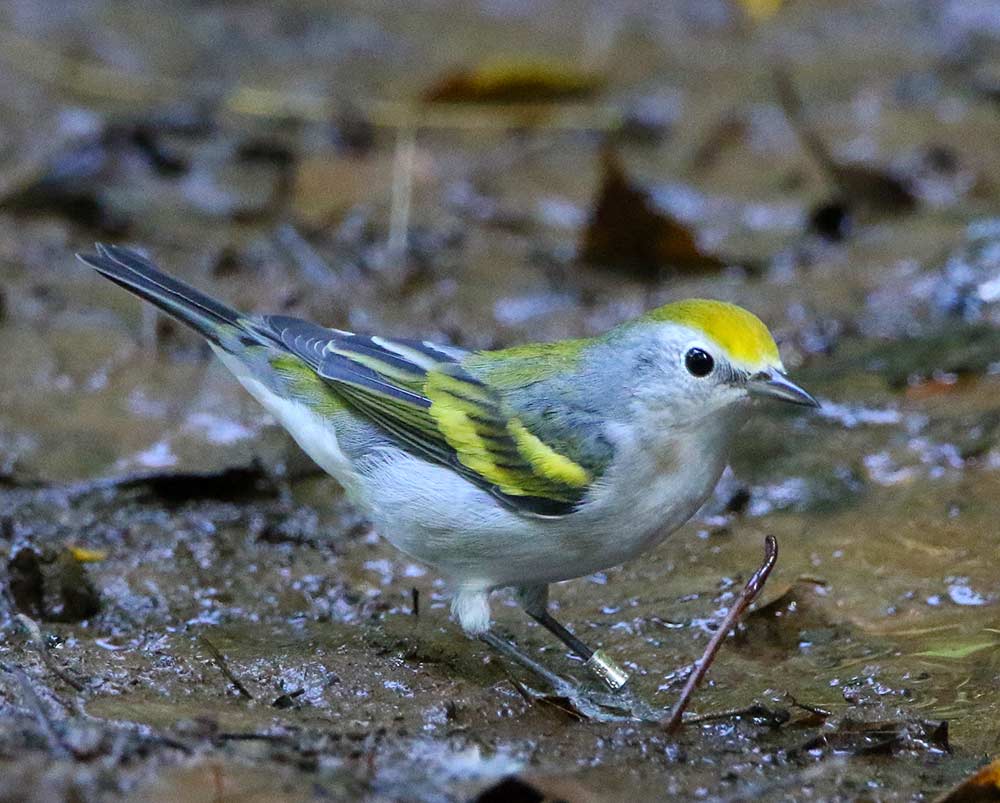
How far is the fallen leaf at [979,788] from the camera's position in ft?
10.9

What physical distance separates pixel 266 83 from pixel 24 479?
17.1 feet

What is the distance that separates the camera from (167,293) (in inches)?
200

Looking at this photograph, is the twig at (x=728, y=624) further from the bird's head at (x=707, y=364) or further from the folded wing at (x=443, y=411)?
the folded wing at (x=443, y=411)

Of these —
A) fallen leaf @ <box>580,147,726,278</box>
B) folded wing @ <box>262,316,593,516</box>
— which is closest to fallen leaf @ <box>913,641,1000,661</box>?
folded wing @ <box>262,316,593,516</box>

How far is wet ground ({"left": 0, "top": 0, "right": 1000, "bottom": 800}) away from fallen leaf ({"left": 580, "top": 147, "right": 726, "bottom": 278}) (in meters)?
0.02

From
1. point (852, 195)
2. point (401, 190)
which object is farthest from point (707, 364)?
point (401, 190)

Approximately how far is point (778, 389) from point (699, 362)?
260 mm

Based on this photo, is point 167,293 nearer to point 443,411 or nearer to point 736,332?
→ point 443,411

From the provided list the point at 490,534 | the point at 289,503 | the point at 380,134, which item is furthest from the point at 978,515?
the point at 380,134

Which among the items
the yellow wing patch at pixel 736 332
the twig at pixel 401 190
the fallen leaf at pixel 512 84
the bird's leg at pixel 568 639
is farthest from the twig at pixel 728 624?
the fallen leaf at pixel 512 84

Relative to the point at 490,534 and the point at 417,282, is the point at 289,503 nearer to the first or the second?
the point at 490,534

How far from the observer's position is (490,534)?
4445 mm

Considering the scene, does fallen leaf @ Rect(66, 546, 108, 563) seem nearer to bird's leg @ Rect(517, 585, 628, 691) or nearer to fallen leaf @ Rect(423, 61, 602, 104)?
bird's leg @ Rect(517, 585, 628, 691)

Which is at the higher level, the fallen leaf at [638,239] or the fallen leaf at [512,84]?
the fallen leaf at [512,84]
